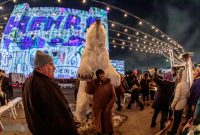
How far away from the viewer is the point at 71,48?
34.9 m

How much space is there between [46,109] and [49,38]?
110ft

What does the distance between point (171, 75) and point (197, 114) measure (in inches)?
152

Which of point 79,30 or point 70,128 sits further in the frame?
point 79,30

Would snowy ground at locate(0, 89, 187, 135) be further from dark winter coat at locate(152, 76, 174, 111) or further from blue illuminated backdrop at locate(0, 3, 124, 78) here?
blue illuminated backdrop at locate(0, 3, 124, 78)

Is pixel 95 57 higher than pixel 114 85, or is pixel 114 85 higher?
pixel 95 57

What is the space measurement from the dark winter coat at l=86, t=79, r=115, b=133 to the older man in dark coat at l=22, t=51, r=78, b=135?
295 cm

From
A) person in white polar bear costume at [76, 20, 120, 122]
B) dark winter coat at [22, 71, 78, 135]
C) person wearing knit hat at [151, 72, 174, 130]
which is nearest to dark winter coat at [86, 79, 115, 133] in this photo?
person in white polar bear costume at [76, 20, 120, 122]

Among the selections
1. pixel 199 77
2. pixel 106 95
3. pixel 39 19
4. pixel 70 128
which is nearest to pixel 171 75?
pixel 199 77

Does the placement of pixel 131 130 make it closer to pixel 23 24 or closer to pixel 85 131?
pixel 85 131

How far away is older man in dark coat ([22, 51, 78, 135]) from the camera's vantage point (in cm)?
257

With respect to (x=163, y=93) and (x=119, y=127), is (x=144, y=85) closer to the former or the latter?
(x=163, y=93)

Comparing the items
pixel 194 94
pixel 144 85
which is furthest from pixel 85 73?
pixel 144 85

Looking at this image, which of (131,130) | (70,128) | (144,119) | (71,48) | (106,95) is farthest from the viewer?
(71,48)

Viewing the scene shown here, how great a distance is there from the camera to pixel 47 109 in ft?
8.45
